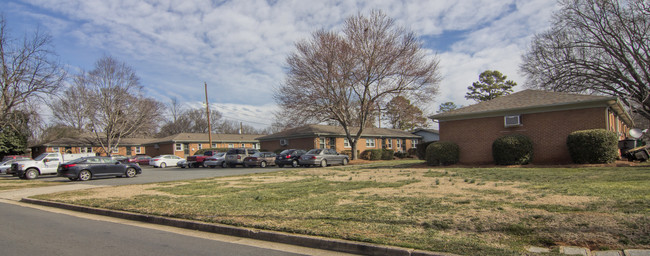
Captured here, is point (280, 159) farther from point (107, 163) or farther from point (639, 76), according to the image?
point (639, 76)

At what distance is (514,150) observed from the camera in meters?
18.1

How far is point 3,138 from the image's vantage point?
4372 cm

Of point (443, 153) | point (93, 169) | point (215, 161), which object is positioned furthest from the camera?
point (215, 161)

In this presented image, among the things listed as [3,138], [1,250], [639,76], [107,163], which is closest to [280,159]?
[107,163]

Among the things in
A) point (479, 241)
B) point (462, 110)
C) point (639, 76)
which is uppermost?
point (639, 76)

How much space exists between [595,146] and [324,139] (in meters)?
25.9

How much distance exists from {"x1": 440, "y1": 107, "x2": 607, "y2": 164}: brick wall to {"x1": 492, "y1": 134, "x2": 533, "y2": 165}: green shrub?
84 cm

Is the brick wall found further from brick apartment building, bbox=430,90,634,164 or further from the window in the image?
the window

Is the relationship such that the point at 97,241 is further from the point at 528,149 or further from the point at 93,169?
the point at 528,149

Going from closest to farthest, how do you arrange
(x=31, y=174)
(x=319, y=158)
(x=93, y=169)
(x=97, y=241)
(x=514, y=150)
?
(x=97, y=241), (x=514, y=150), (x=93, y=169), (x=31, y=174), (x=319, y=158)

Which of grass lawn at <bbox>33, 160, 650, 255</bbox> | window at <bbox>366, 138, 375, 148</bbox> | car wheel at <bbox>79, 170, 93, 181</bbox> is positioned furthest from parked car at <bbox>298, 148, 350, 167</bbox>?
grass lawn at <bbox>33, 160, 650, 255</bbox>

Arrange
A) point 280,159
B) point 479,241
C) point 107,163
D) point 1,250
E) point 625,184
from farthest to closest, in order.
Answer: point 280,159 → point 107,163 → point 625,184 → point 1,250 → point 479,241

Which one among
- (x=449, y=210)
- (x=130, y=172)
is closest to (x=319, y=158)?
(x=130, y=172)

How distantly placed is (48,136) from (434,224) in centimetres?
7473
